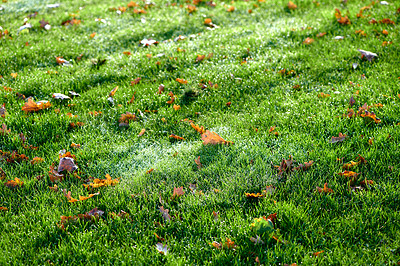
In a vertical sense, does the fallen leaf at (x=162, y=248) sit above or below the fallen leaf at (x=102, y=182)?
below

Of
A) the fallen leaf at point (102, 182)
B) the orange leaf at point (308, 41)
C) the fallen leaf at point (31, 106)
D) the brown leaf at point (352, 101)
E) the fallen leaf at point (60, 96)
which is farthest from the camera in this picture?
the orange leaf at point (308, 41)

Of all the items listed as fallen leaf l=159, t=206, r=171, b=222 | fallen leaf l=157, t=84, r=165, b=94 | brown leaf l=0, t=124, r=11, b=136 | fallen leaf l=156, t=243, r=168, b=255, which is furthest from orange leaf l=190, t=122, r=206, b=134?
brown leaf l=0, t=124, r=11, b=136

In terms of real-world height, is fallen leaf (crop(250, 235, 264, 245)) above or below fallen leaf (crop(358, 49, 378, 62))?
below

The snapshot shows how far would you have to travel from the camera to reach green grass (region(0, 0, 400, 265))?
2.60 m

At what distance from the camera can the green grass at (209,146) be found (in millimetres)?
2600

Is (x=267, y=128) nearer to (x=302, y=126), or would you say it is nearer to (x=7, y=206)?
(x=302, y=126)

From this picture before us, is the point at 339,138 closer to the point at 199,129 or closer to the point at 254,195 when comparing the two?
the point at 254,195

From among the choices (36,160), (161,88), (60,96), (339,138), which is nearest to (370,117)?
(339,138)

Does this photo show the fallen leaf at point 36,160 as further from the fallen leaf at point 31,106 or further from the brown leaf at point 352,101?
the brown leaf at point 352,101

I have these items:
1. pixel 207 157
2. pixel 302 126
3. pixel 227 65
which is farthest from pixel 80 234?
pixel 227 65

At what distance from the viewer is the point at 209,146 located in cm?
368

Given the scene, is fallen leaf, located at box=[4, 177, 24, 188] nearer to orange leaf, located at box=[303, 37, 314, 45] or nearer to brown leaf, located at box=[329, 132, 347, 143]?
brown leaf, located at box=[329, 132, 347, 143]

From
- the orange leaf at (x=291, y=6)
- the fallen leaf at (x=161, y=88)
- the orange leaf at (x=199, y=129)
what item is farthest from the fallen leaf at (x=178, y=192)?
the orange leaf at (x=291, y=6)

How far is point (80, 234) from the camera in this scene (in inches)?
105
